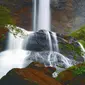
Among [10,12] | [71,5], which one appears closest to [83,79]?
[10,12]

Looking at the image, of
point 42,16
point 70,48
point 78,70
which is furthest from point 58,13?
point 78,70

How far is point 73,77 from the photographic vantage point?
42.0 ft

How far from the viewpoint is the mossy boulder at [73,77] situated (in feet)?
41.4

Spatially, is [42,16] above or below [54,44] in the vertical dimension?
above

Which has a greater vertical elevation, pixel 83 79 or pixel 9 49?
pixel 83 79

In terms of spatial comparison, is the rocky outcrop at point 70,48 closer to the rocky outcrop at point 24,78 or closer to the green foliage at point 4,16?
the green foliage at point 4,16

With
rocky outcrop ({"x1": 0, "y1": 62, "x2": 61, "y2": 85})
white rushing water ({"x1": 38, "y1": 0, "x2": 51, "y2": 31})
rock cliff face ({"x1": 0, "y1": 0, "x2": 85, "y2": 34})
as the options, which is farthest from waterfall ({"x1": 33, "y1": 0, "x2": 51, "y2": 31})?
rocky outcrop ({"x1": 0, "y1": 62, "x2": 61, "y2": 85})

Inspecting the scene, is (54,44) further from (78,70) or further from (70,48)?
(78,70)

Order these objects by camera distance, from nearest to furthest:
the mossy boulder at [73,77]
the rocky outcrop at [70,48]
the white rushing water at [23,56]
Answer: the mossy boulder at [73,77]
the white rushing water at [23,56]
the rocky outcrop at [70,48]

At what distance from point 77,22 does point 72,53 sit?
1204cm

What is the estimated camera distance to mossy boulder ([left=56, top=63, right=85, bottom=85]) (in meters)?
12.6

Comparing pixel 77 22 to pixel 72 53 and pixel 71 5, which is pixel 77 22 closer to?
pixel 71 5

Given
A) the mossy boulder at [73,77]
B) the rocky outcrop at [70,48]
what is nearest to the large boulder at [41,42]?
the rocky outcrop at [70,48]

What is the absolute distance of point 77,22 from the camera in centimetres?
3381
